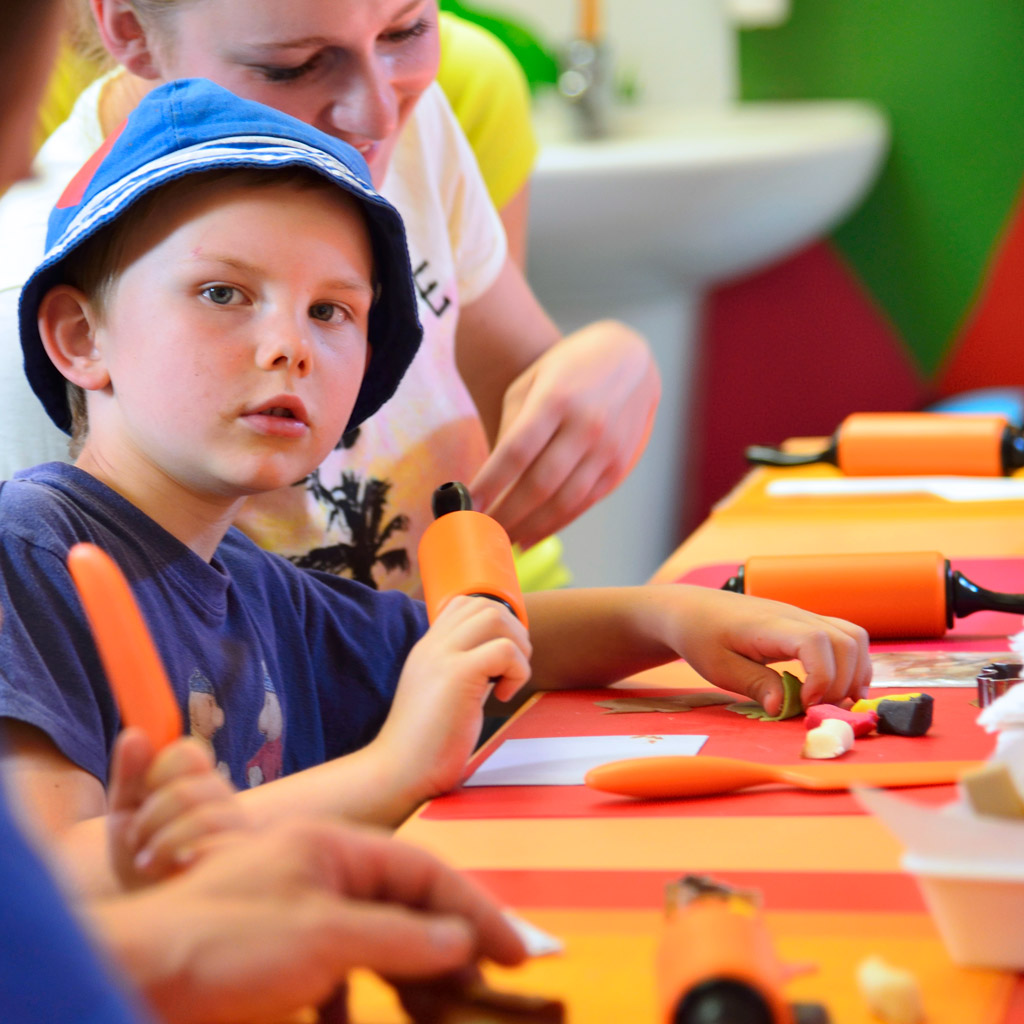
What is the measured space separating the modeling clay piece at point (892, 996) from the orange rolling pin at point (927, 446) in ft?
3.09

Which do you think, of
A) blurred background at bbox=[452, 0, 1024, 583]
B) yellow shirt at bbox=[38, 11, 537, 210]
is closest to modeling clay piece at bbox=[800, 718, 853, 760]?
yellow shirt at bbox=[38, 11, 537, 210]

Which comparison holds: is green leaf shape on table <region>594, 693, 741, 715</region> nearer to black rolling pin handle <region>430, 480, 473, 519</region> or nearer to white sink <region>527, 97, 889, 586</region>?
black rolling pin handle <region>430, 480, 473, 519</region>

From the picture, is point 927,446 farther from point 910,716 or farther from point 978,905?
point 978,905

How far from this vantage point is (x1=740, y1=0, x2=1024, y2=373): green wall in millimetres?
2408

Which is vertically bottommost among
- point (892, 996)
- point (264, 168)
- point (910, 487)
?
point (910, 487)

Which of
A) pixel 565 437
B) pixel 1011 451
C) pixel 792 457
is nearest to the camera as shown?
pixel 565 437

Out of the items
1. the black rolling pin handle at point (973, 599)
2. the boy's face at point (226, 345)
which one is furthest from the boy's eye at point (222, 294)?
the black rolling pin handle at point (973, 599)

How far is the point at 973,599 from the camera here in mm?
806

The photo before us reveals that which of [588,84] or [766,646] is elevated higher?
[588,84]

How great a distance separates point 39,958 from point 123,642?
0.17 m

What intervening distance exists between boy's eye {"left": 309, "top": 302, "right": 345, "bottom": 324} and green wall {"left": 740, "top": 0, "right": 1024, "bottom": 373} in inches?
74.6

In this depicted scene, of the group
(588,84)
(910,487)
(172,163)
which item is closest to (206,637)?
(172,163)

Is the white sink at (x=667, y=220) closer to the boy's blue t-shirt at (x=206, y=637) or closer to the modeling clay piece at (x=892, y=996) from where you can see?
the boy's blue t-shirt at (x=206, y=637)

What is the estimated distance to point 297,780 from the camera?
2.05 feet
